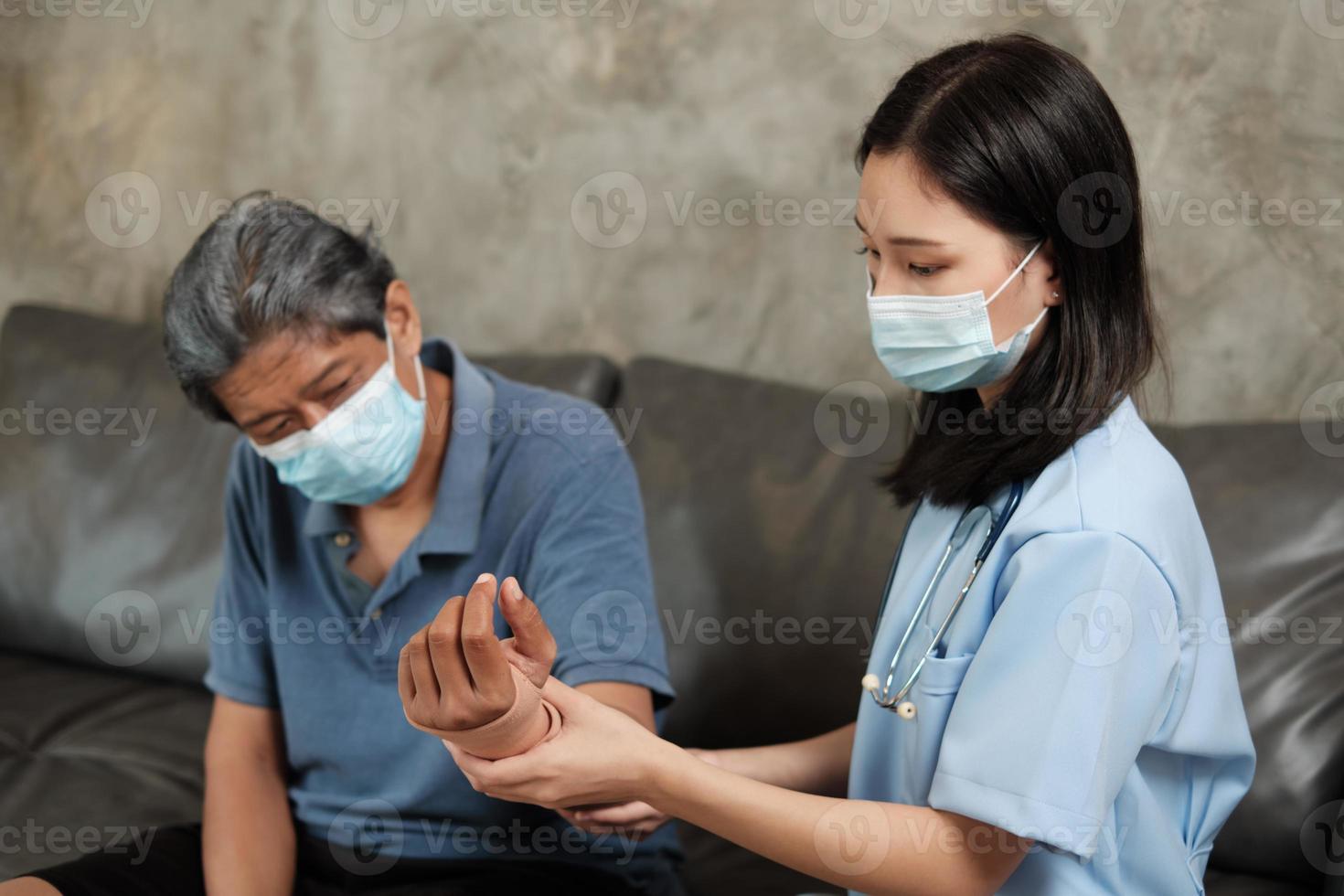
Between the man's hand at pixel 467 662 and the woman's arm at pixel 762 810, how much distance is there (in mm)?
73

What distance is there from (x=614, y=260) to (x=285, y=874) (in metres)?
1.31

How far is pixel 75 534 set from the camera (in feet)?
7.47

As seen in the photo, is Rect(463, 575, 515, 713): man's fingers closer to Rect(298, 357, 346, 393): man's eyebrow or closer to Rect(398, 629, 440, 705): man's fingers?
Rect(398, 629, 440, 705): man's fingers

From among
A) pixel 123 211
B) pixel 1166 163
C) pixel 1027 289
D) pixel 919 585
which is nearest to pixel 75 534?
pixel 123 211

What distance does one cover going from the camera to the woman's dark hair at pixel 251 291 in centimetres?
136

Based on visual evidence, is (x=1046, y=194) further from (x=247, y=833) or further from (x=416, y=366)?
(x=247, y=833)

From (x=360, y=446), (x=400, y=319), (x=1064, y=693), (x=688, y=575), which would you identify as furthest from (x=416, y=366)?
(x=1064, y=693)

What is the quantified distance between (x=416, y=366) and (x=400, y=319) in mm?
62

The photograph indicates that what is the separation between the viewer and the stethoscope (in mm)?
1096

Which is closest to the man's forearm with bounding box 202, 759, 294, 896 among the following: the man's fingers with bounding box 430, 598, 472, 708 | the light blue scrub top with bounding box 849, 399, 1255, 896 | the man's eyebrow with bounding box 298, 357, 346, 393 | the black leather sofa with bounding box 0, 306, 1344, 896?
the black leather sofa with bounding box 0, 306, 1344, 896

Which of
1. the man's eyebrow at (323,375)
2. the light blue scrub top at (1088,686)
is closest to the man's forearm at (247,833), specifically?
the man's eyebrow at (323,375)

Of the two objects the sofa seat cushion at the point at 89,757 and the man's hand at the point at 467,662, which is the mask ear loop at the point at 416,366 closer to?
the man's hand at the point at 467,662

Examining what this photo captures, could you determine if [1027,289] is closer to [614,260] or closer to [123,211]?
[614,260]

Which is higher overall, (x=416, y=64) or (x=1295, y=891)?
(x=416, y=64)
